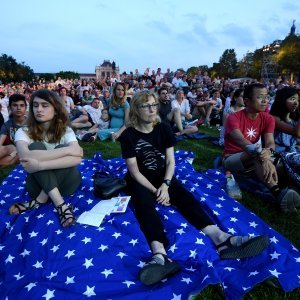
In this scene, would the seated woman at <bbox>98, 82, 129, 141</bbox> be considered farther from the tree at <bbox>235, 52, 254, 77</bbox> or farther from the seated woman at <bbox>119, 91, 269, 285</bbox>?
the tree at <bbox>235, 52, 254, 77</bbox>

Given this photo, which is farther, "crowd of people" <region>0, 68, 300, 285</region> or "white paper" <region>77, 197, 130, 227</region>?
"white paper" <region>77, 197, 130, 227</region>

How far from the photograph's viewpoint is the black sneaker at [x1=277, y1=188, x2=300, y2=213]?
3.47m

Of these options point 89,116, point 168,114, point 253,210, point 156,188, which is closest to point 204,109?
point 168,114

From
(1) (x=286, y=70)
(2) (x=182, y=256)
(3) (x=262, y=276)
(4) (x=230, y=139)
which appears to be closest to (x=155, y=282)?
(2) (x=182, y=256)

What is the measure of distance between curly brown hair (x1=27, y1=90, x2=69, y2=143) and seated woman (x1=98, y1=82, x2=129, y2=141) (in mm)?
4104

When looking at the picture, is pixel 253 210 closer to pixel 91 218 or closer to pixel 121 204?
pixel 121 204

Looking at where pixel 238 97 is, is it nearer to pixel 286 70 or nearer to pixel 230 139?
pixel 230 139

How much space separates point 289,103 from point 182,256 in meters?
3.35

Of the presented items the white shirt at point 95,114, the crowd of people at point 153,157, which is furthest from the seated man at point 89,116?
the crowd of people at point 153,157

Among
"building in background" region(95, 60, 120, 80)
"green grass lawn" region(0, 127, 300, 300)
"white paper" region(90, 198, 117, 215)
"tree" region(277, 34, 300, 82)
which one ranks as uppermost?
"building in background" region(95, 60, 120, 80)

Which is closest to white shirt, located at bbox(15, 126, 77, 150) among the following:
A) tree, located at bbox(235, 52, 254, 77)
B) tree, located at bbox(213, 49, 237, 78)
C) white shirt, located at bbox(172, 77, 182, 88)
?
white shirt, located at bbox(172, 77, 182, 88)

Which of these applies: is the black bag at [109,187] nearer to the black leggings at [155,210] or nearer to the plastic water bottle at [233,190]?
the black leggings at [155,210]

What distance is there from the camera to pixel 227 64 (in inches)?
3433

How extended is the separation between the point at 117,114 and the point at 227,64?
8705 centimetres
